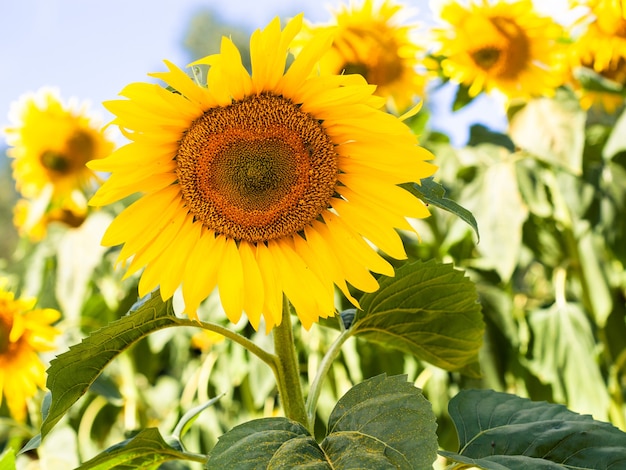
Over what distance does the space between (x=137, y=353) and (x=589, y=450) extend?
4.09 feet

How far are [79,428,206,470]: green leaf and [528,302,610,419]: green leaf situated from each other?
84 centimetres

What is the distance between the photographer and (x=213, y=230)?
2.21 feet

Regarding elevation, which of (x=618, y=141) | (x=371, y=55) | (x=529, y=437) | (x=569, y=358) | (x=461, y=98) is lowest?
(x=569, y=358)

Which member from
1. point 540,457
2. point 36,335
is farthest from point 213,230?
point 36,335

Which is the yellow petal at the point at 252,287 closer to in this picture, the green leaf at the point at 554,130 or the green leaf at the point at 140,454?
the green leaf at the point at 140,454

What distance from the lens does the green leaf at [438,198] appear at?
57 centimetres

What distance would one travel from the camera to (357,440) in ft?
1.74

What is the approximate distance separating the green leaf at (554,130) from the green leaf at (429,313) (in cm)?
71

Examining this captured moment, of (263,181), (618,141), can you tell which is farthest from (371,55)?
(263,181)

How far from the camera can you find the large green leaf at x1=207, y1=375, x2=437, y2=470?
19.8 inches

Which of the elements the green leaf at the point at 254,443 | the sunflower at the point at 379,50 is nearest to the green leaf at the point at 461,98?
the sunflower at the point at 379,50

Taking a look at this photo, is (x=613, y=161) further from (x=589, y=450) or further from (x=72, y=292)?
(x=72, y=292)

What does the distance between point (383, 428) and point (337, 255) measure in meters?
0.18

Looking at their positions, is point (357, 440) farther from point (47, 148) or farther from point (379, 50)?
point (47, 148)
